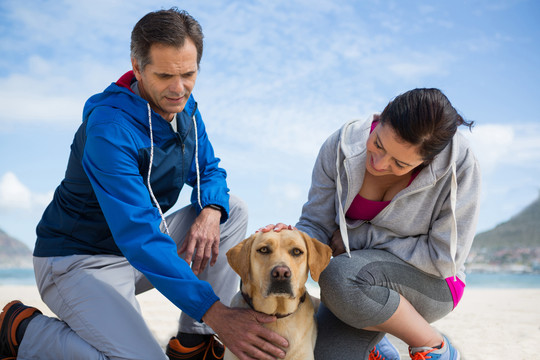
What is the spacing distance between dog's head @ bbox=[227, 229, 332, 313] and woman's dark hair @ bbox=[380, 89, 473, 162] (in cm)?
75

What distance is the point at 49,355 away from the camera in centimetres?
260

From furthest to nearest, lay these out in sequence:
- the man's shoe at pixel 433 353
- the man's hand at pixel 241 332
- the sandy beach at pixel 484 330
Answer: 1. the sandy beach at pixel 484 330
2. the man's shoe at pixel 433 353
3. the man's hand at pixel 241 332

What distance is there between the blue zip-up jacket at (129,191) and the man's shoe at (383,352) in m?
1.34

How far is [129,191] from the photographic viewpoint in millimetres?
2363

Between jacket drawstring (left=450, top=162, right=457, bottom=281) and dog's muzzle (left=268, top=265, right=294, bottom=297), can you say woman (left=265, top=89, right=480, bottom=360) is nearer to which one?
jacket drawstring (left=450, top=162, right=457, bottom=281)

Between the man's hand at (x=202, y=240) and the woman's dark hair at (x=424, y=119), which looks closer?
the woman's dark hair at (x=424, y=119)

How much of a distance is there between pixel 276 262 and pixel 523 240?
105 ft

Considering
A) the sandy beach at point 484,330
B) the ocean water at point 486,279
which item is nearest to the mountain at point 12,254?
the ocean water at point 486,279

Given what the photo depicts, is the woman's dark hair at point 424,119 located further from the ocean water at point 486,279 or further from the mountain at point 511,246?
the mountain at point 511,246

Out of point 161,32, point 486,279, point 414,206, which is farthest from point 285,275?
point 486,279

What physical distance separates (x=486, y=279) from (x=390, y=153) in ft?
74.9

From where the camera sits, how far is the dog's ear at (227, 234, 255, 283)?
2451mm

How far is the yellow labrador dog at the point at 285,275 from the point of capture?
7.74 ft

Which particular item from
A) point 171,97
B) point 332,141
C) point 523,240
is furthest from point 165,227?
point 523,240
